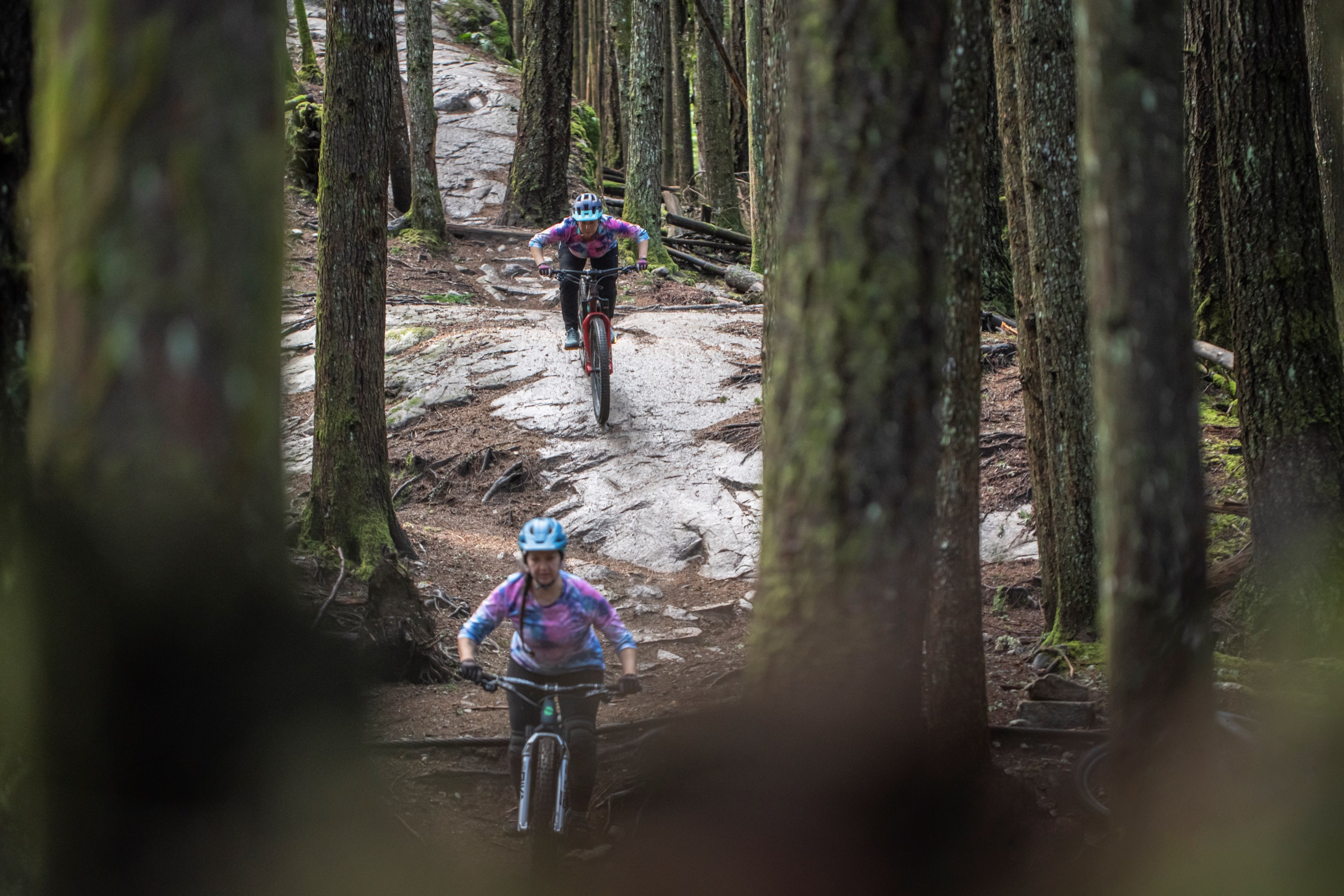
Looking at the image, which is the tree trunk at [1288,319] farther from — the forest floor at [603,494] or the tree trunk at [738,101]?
the tree trunk at [738,101]

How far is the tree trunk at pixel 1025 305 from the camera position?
598 cm

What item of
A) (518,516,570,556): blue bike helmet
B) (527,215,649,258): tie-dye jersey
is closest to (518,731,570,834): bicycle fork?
(518,516,570,556): blue bike helmet

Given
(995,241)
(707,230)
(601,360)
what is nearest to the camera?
(601,360)

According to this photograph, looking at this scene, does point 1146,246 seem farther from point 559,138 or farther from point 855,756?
point 559,138

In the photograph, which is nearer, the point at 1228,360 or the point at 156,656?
the point at 156,656

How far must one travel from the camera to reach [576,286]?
10.3m

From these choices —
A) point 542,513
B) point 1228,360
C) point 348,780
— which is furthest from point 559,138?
point 348,780

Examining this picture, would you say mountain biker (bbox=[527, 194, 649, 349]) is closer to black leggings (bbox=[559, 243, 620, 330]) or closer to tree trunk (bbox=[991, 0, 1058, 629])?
black leggings (bbox=[559, 243, 620, 330])

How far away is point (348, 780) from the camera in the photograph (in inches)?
133

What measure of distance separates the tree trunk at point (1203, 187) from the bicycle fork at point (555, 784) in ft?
20.0

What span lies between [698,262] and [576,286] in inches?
295

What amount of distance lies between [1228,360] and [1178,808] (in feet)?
21.7

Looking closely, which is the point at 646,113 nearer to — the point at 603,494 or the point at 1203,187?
the point at 603,494

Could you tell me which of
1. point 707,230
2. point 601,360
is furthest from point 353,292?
point 707,230
